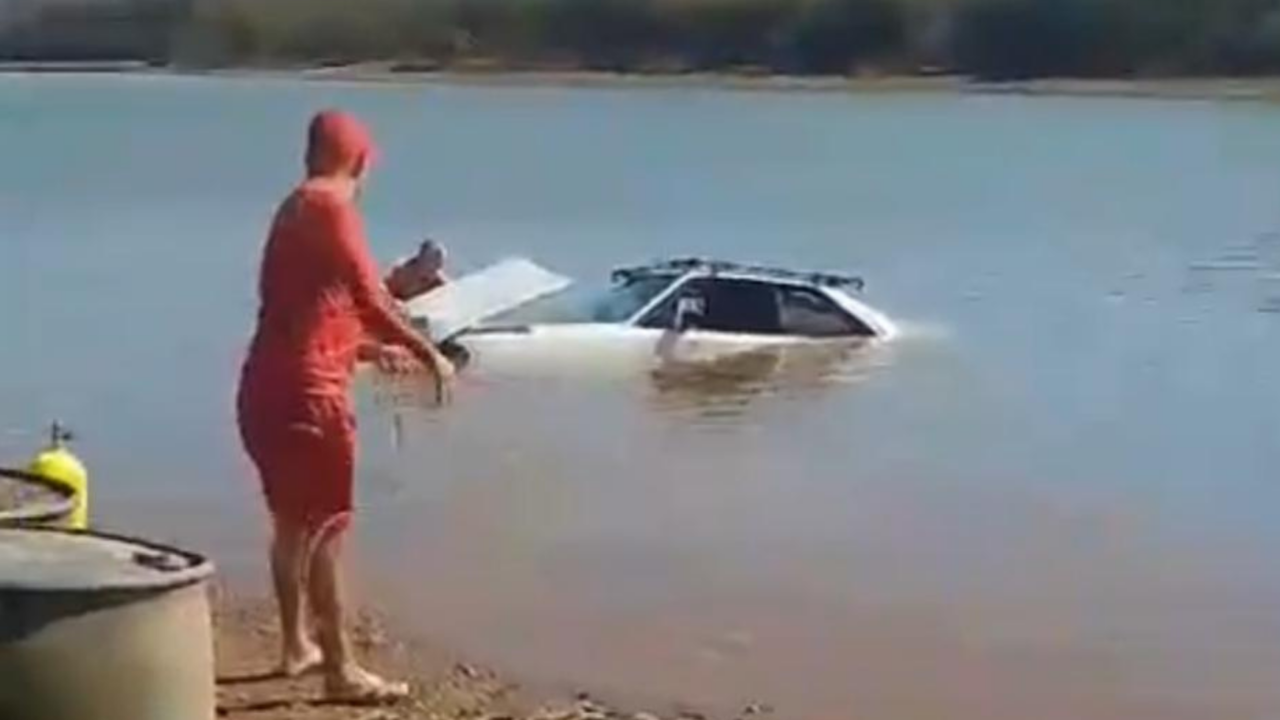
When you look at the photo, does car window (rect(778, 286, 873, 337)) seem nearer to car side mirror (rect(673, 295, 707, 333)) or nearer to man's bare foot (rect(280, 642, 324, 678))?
car side mirror (rect(673, 295, 707, 333))

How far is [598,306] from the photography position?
2578cm

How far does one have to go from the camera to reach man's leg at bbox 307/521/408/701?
9.33 m

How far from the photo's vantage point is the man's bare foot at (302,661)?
32.4 feet

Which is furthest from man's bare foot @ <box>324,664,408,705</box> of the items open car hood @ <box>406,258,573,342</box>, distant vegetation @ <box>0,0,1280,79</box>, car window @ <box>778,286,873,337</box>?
distant vegetation @ <box>0,0,1280,79</box>

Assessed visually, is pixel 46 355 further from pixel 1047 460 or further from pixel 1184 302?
pixel 1184 302

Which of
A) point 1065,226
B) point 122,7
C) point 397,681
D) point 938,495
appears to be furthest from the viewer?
point 122,7

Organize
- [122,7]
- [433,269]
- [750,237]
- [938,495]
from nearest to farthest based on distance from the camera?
[433,269] < [938,495] < [750,237] < [122,7]

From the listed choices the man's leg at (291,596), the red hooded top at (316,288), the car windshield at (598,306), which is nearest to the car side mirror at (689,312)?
the car windshield at (598,306)

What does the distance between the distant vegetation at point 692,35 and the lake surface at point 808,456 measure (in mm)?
35711

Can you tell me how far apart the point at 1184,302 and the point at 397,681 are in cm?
2335

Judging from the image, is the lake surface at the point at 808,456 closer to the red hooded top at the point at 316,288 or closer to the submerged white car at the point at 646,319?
the submerged white car at the point at 646,319

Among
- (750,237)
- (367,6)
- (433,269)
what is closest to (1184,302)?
(750,237)

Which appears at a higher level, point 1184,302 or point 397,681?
point 1184,302

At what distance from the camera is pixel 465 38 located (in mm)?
94688
